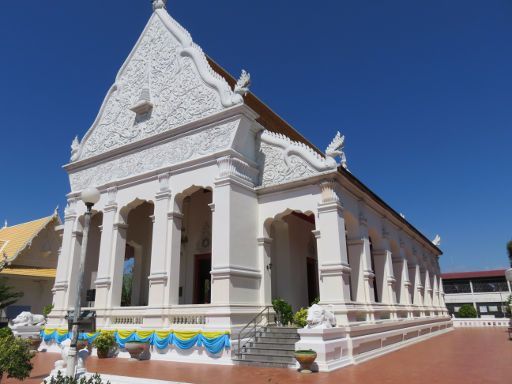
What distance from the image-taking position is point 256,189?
12.7 metres

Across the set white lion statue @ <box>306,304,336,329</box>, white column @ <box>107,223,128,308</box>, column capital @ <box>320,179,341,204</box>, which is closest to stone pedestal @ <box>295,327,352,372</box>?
white lion statue @ <box>306,304,336,329</box>

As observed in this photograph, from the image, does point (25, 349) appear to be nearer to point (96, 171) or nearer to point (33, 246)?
point (96, 171)

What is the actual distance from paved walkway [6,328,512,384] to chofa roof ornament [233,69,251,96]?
823 cm

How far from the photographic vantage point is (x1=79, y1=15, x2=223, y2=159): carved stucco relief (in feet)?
44.4

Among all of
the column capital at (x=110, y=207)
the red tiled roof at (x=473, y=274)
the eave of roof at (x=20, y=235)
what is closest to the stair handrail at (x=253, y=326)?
the column capital at (x=110, y=207)

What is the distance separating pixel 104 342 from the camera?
37.9ft

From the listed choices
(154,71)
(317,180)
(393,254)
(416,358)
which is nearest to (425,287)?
(393,254)

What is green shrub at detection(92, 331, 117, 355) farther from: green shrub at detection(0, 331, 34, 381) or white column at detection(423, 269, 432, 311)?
white column at detection(423, 269, 432, 311)

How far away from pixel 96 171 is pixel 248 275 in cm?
825

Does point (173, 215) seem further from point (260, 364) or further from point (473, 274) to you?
point (473, 274)

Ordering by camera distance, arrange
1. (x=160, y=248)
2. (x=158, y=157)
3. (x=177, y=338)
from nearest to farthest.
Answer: (x=177, y=338) < (x=160, y=248) < (x=158, y=157)

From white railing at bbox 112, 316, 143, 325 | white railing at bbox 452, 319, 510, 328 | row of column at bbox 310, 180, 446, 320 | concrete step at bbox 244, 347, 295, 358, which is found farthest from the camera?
white railing at bbox 452, 319, 510, 328

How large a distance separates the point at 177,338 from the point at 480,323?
25.1m

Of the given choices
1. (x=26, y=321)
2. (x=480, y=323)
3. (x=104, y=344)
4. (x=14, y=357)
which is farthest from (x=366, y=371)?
(x=480, y=323)
